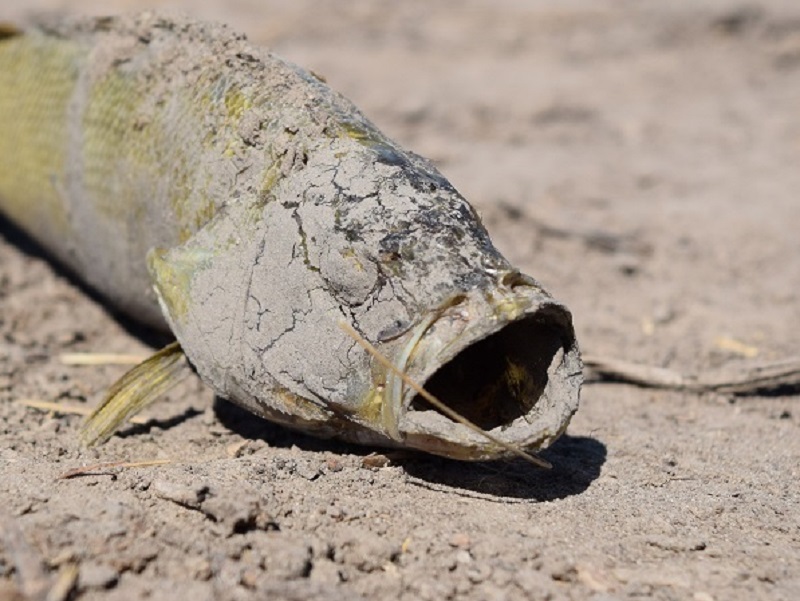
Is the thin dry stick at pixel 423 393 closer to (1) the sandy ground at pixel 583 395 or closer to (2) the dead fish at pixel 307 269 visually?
(2) the dead fish at pixel 307 269

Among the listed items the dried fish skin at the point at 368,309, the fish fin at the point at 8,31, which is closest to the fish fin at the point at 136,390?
the dried fish skin at the point at 368,309

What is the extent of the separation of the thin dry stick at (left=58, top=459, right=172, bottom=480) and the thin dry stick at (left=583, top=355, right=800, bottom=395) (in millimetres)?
2104

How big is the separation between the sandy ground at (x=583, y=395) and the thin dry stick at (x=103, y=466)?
0.04 metres

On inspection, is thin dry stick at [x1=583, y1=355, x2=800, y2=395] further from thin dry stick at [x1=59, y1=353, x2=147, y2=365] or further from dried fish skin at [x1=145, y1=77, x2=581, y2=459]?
thin dry stick at [x1=59, y1=353, x2=147, y2=365]

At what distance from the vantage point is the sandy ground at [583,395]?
289 centimetres

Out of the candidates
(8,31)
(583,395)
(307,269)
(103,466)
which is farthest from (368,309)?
(8,31)

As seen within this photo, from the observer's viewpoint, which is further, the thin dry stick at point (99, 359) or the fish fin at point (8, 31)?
the fish fin at point (8, 31)

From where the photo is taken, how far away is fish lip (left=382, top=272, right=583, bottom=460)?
2.92 m

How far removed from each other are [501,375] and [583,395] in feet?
3.87

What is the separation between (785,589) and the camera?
289 cm

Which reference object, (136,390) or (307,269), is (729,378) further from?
(136,390)

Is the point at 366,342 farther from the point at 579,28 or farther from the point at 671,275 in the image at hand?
the point at 579,28

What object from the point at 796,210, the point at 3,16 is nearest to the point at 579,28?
the point at 796,210

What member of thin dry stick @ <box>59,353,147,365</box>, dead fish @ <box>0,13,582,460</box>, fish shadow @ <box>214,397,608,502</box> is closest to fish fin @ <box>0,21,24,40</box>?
dead fish @ <box>0,13,582,460</box>
